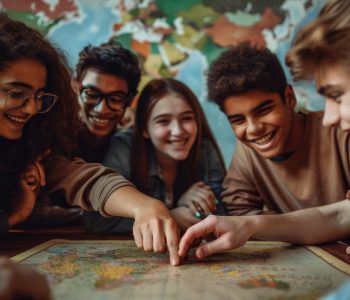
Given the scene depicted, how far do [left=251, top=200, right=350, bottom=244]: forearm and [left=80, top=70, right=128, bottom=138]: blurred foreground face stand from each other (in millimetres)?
856

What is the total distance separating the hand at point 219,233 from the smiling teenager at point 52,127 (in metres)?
0.04

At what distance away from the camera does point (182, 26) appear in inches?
89.4

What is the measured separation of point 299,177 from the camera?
1340 millimetres

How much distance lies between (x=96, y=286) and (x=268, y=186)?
88 cm

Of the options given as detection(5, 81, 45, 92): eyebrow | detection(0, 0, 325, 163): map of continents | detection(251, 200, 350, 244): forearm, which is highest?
detection(0, 0, 325, 163): map of continents

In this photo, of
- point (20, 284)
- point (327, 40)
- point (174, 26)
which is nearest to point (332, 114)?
point (327, 40)

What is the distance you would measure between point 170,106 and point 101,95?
0.27 metres

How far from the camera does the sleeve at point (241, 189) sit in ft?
4.46

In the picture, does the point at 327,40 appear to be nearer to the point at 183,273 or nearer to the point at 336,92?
the point at 336,92

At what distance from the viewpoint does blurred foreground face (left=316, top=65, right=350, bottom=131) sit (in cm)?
77

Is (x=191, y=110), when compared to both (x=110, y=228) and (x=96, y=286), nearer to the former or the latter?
(x=110, y=228)

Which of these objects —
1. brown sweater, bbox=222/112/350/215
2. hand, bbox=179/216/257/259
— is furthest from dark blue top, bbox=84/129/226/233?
hand, bbox=179/216/257/259

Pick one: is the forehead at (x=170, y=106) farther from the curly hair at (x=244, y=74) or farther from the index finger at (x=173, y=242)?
the index finger at (x=173, y=242)

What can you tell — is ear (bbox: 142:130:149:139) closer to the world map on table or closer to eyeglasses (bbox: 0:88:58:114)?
eyeglasses (bbox: 0:88:58:114)
